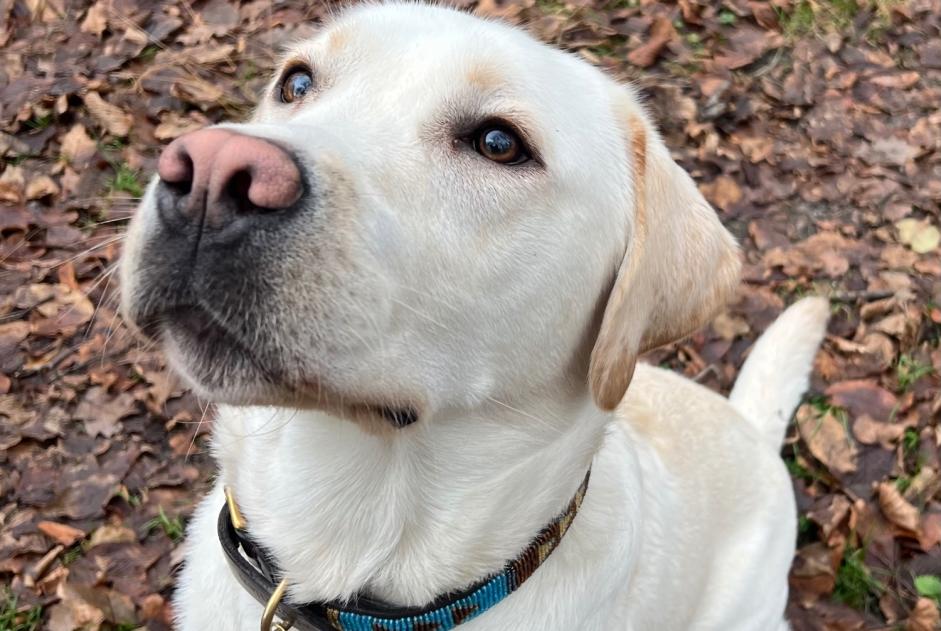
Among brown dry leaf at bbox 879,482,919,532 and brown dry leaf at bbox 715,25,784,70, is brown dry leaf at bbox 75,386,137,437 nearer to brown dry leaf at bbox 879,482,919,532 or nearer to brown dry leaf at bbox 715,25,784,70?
brown dry leaf at bbox 879,482,919,532

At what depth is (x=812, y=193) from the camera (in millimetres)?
5520

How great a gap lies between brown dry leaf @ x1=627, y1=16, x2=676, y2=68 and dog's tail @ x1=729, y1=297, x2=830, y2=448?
9.50ft

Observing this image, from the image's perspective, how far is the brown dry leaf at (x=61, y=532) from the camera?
3.62 m

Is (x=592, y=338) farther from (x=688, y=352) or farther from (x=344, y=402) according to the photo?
(x=688, y=352)

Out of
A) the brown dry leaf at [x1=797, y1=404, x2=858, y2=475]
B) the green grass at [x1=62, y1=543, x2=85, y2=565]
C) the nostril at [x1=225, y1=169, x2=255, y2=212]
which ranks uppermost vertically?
the nostril at [x1=225, y1=169, x2=255, y2=212]

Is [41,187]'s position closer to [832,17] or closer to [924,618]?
[924,618]

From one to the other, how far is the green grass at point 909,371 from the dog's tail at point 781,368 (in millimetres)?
1044

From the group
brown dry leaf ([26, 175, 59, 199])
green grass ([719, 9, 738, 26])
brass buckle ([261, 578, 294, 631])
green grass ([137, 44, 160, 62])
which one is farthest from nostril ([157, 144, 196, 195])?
green grass ([719, 9, 738, 26])

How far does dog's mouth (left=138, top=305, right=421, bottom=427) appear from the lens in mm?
1618

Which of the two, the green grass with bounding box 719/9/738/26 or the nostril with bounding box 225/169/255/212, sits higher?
the nostril with bounding box 225/169/255/212

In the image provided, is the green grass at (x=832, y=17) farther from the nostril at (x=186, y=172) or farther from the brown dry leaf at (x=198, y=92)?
the nostril at (x=186, y=172)

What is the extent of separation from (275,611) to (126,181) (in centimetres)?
355

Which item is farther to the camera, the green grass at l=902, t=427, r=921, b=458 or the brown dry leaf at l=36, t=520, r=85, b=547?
the green grass at l=902, t=427, r=921, b=458

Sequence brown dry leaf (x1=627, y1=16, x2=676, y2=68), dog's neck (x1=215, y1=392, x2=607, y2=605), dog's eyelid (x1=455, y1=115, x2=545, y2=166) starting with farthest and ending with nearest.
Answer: brown dry leaf (x1=627, y1=16, x2=676, y2=68) → dog's neck (x1=215, y1=392, x2=607, y2=605) → dog's eyelid (x1=455, y1=115, x2=545, y2=166)
